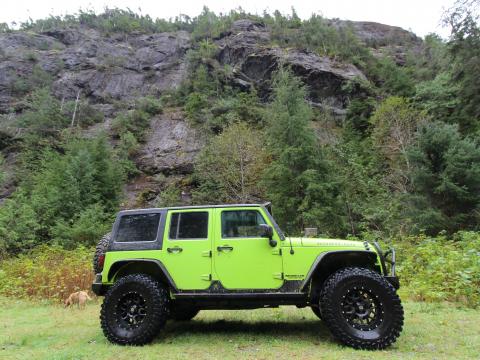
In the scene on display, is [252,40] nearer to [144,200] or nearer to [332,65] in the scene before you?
[332,65]

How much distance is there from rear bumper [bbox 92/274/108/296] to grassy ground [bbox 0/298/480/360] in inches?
28.8

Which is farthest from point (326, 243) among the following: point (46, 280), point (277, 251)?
point (46, 280)

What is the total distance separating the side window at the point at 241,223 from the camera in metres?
5.48

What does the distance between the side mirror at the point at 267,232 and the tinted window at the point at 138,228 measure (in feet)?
5.68

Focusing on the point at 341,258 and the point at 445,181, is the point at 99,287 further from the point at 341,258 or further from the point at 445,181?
the point at 445,181

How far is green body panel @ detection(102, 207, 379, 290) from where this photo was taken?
205 inches

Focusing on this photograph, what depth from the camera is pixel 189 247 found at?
553 centimetres

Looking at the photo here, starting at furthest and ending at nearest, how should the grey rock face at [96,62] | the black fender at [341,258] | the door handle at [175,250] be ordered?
the grey rock face at [96,62] → the door handle at [175,250] → the black fender at [341,258]

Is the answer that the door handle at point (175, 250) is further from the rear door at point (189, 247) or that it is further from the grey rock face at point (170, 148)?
the grey rock face at point (170, 148)

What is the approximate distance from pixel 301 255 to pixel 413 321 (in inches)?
109

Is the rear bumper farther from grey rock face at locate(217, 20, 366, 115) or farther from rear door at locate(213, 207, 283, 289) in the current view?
grey rock face at locate(217, 20, 366, 115)

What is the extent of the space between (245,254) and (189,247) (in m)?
0.89

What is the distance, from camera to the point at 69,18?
73.8 meters

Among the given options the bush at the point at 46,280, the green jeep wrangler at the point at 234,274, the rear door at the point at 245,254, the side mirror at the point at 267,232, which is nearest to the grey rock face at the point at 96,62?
the bush at the point at 46,280
